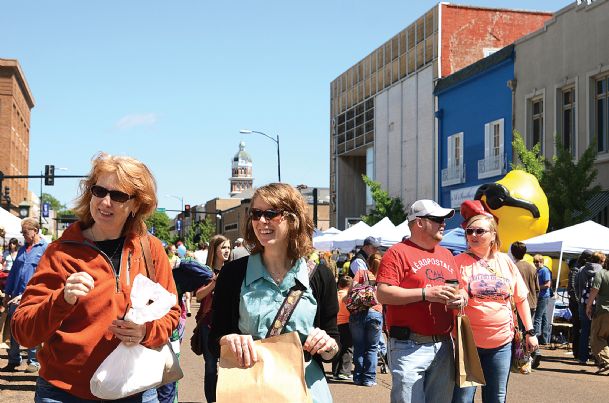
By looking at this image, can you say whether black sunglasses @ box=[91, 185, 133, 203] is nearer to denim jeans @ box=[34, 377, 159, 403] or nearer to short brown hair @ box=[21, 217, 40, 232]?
denim jeans @ box=[34, 377, 159, 403]

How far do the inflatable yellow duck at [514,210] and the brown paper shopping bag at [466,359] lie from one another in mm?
14856

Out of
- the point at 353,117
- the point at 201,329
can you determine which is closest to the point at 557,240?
the point at 201,329

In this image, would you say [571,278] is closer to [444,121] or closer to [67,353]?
[67,353]

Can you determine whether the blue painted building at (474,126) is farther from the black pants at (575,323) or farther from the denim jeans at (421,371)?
the denim jeans at (421,371)

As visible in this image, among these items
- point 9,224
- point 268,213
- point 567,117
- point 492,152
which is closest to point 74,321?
point 268,213

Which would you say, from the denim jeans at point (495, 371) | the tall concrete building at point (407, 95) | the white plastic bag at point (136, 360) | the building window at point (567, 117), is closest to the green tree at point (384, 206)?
the tall concrete building at point (407, 95)

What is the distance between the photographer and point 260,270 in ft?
13.9

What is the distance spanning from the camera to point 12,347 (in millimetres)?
12609

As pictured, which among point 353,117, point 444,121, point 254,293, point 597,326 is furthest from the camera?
point 353,117

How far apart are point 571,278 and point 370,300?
→ 572 cm

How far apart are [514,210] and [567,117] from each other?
40.7 ft

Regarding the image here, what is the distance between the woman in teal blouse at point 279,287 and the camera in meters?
4.13

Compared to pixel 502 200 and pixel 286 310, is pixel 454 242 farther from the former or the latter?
pixel 286 310

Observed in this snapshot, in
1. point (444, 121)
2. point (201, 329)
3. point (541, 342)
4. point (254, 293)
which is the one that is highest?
point (444, 121)
